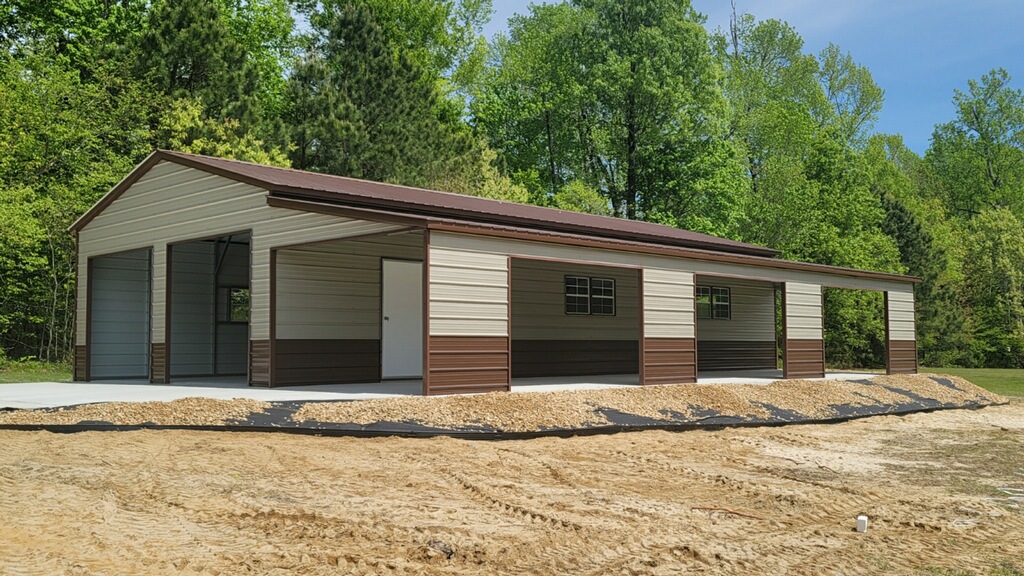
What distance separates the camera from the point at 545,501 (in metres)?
6.64

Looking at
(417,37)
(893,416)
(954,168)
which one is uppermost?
(417,37)

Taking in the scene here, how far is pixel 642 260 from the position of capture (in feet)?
47.3

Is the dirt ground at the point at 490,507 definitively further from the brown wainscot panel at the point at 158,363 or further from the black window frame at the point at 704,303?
the black window frame at the point at 704,303

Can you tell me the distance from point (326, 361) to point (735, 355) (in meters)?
11.1

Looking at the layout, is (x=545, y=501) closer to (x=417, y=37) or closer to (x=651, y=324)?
(x=651, y=324)

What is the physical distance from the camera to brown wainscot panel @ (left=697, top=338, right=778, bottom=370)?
20672 mm

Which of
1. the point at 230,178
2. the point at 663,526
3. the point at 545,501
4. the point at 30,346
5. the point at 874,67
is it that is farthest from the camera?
the point at 874,67

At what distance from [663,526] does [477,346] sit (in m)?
6.26

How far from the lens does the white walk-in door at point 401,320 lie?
15.2m

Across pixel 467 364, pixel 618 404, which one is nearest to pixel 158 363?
pixel 467 364

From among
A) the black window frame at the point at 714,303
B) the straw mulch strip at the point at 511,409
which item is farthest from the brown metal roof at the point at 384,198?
the straw mulch strip at the point at 511,409

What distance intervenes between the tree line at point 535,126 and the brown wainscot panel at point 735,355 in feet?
33.4

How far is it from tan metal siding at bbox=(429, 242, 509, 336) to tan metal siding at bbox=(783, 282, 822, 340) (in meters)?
7.53

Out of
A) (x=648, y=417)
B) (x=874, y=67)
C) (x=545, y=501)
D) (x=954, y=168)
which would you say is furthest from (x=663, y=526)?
(x=954, y=168)
